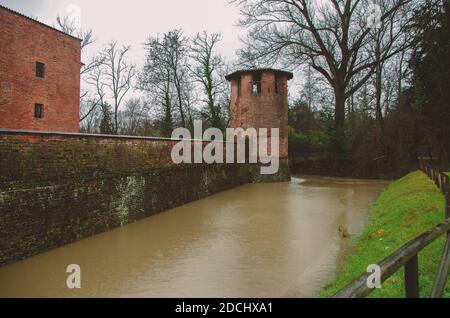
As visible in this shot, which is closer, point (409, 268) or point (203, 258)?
point (409, 268)

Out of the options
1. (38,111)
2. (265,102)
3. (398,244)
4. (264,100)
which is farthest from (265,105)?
(398,244)

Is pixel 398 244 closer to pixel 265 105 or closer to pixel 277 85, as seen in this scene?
pixel 265 105

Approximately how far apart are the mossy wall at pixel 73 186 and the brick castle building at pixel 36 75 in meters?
7.17

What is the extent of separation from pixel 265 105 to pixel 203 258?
652 inches

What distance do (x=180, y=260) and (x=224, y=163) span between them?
12.5 m

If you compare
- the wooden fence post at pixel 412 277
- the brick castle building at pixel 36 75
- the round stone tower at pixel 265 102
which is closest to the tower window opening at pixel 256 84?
the round stone tower at pixel 265 102

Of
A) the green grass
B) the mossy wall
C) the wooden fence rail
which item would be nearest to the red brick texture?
the mossy wall

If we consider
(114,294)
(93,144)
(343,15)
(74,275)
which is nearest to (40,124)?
(93,144)

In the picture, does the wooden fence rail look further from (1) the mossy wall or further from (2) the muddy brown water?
(1) the mossy wall

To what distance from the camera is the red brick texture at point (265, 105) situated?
74.3 ft

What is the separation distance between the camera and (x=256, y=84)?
76.9 ft

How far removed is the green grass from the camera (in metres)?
4.43

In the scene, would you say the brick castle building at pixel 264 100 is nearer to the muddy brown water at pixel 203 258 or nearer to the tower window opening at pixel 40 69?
the muddy brown water at pixel 203 258
